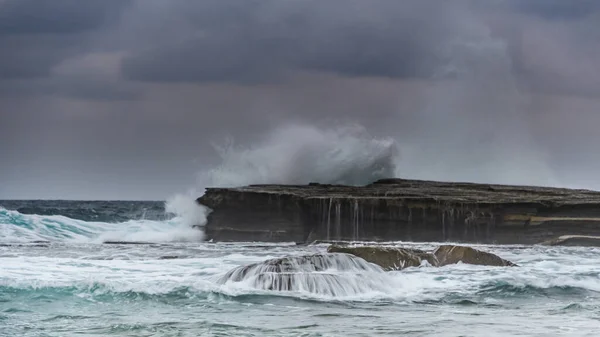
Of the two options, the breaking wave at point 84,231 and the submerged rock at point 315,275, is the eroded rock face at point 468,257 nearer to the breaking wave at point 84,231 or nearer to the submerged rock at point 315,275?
the submerged rock at point 315,275

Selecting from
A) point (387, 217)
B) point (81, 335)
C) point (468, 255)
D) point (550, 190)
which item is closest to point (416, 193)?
point (387, 217)

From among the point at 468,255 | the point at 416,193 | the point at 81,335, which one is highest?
the point at 416,193

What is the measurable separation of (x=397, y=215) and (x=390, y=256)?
13167 millimetres

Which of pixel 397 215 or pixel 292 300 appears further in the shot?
pixel 397 215

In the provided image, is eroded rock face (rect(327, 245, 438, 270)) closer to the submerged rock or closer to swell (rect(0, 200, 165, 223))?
the submerged rock

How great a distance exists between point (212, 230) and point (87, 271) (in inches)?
621

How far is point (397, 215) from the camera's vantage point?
32781mm

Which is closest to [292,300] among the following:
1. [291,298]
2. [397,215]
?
[291,298]

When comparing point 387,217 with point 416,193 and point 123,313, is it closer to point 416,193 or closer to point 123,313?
point 416,193

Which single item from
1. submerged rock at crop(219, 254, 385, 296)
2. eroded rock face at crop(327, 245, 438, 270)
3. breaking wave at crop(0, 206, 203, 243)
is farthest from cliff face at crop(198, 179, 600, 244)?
submerged rock at crop(219, 254, 385, 296)

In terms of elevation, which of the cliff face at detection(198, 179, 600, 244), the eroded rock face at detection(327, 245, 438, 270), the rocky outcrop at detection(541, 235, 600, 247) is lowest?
the eroded rock face at detection(327, 245, 438, 270)

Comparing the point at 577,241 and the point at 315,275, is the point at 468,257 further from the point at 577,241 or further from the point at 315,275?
the point at 577,241

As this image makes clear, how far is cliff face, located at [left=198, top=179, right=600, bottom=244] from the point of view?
31578 mm

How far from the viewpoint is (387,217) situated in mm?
32875
